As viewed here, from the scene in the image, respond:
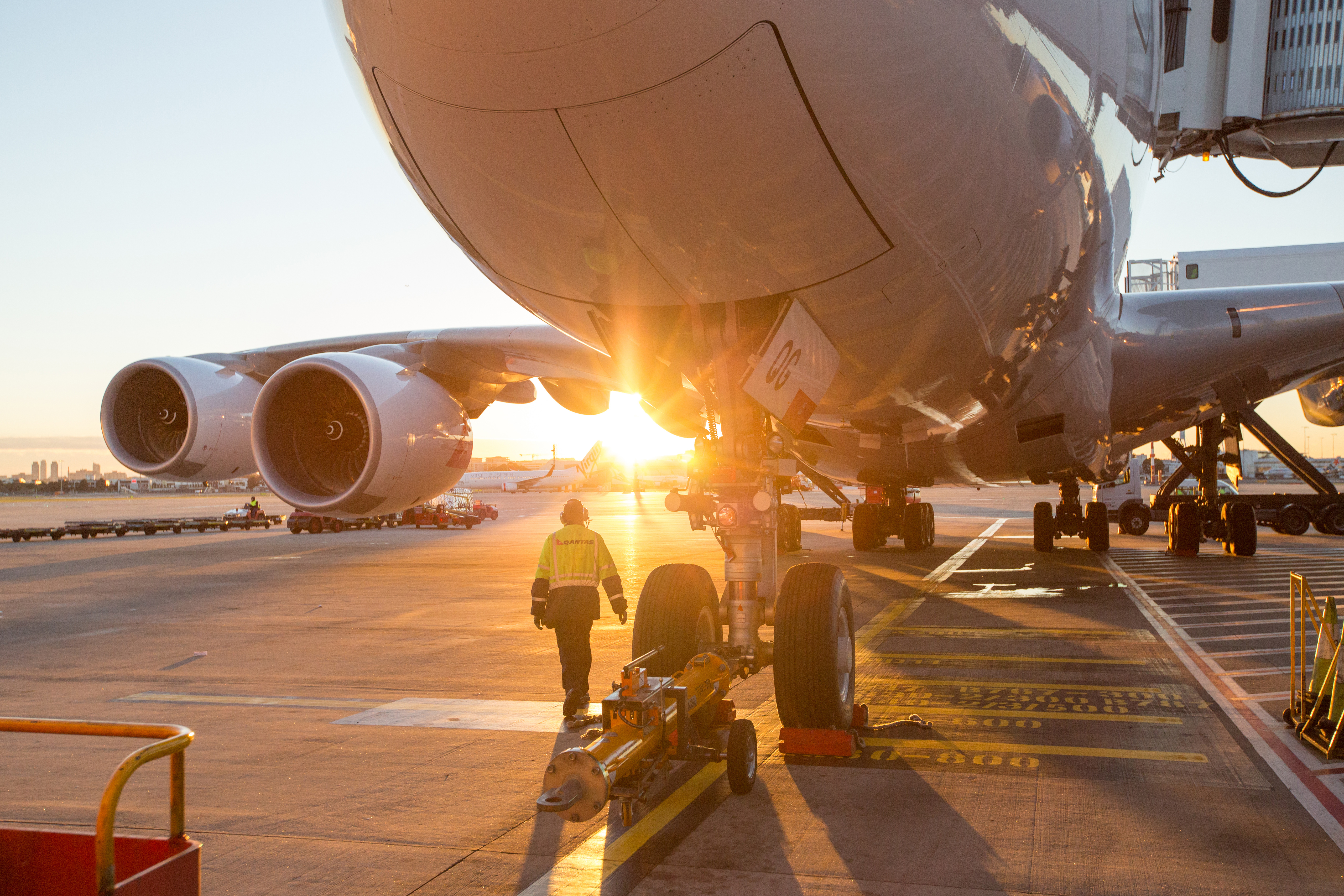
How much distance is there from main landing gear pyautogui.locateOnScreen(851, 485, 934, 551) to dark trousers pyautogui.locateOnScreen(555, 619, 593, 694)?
13408 mm

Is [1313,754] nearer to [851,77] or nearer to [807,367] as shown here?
[807,367]

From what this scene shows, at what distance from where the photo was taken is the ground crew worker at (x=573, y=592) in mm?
6395

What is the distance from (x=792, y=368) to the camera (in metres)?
4.74

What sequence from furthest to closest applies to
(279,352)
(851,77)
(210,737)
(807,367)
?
(279,352)
(210,737)
(807,367)
(851,77)

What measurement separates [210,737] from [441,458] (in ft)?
9.32

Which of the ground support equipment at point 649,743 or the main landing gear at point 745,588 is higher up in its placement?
the main landing gear at point 745,588

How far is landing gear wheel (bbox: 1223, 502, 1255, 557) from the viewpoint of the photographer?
17.7 m

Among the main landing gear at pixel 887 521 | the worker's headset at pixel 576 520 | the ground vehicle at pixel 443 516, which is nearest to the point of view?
the worker's headset at pixel 576 520

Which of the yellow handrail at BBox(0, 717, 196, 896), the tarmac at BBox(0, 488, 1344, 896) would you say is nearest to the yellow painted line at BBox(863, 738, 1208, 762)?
the tarmac at BBox(0, 488, 1344, 896)

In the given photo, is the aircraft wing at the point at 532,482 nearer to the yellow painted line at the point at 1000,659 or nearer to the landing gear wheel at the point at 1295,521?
the landing gear wheel at the point at 1295,521

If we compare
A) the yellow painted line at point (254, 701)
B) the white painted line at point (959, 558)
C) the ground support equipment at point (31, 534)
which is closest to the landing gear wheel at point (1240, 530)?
the white painted line at point (959, 558)

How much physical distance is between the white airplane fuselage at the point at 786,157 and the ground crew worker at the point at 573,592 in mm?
1788

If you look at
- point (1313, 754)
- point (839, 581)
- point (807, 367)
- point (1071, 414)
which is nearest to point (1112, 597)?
point (1071, 414)

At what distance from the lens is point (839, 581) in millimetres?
5324
